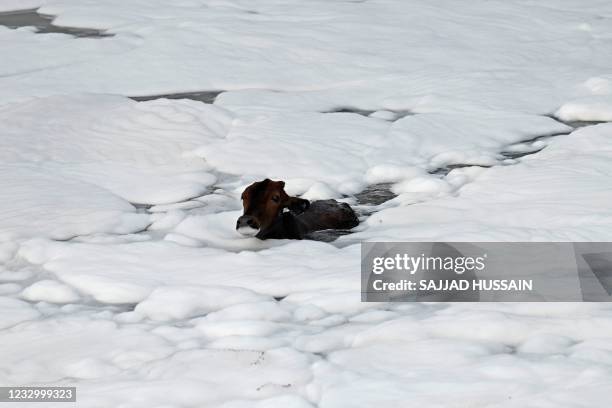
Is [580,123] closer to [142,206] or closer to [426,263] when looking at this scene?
[426,263]

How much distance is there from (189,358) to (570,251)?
2.04 m

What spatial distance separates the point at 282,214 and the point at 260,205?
0.18m

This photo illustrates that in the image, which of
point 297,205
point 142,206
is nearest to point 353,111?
point 142,206

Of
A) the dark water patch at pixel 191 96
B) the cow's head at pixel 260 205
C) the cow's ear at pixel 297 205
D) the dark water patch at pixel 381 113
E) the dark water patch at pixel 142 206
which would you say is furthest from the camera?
the dark water patch at pixel 191 96

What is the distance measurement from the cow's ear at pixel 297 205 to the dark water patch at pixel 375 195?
578 mm

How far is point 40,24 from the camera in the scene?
11008 millimetres

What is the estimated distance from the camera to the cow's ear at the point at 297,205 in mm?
5163

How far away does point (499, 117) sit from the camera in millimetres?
7512

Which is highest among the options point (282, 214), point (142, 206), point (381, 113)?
point (282, 214)

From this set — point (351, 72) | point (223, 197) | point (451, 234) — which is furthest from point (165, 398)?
point (351, 72)
